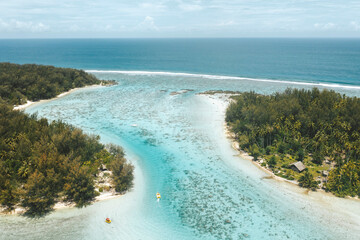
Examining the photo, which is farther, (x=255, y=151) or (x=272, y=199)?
(x=255, y=151)

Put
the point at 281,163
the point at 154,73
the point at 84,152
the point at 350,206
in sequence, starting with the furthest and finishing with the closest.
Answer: the point at 154,73
the point at 281,163
the point at 84,152
the point at 350,206

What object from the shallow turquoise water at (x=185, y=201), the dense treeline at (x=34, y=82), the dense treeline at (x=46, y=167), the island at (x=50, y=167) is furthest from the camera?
the dense treeline at (x=34, y=82)

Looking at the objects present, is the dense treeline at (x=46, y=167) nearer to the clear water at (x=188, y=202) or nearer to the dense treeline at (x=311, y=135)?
the clear water at (x=188, y=202)

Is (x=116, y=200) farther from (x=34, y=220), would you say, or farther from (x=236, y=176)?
(x=236, y=176)

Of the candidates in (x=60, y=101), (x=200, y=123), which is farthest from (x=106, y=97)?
(x=200, y=123)

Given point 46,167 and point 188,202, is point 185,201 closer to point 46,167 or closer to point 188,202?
point 188,202

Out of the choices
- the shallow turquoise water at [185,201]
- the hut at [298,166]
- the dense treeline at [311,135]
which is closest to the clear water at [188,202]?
the shallow turquoise water at [185,201]

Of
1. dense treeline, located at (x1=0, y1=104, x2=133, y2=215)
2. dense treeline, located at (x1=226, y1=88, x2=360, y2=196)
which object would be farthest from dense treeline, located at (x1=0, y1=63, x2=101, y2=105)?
dense treeline, located at (x1=226, y1=88, x2=360, y2=196)
